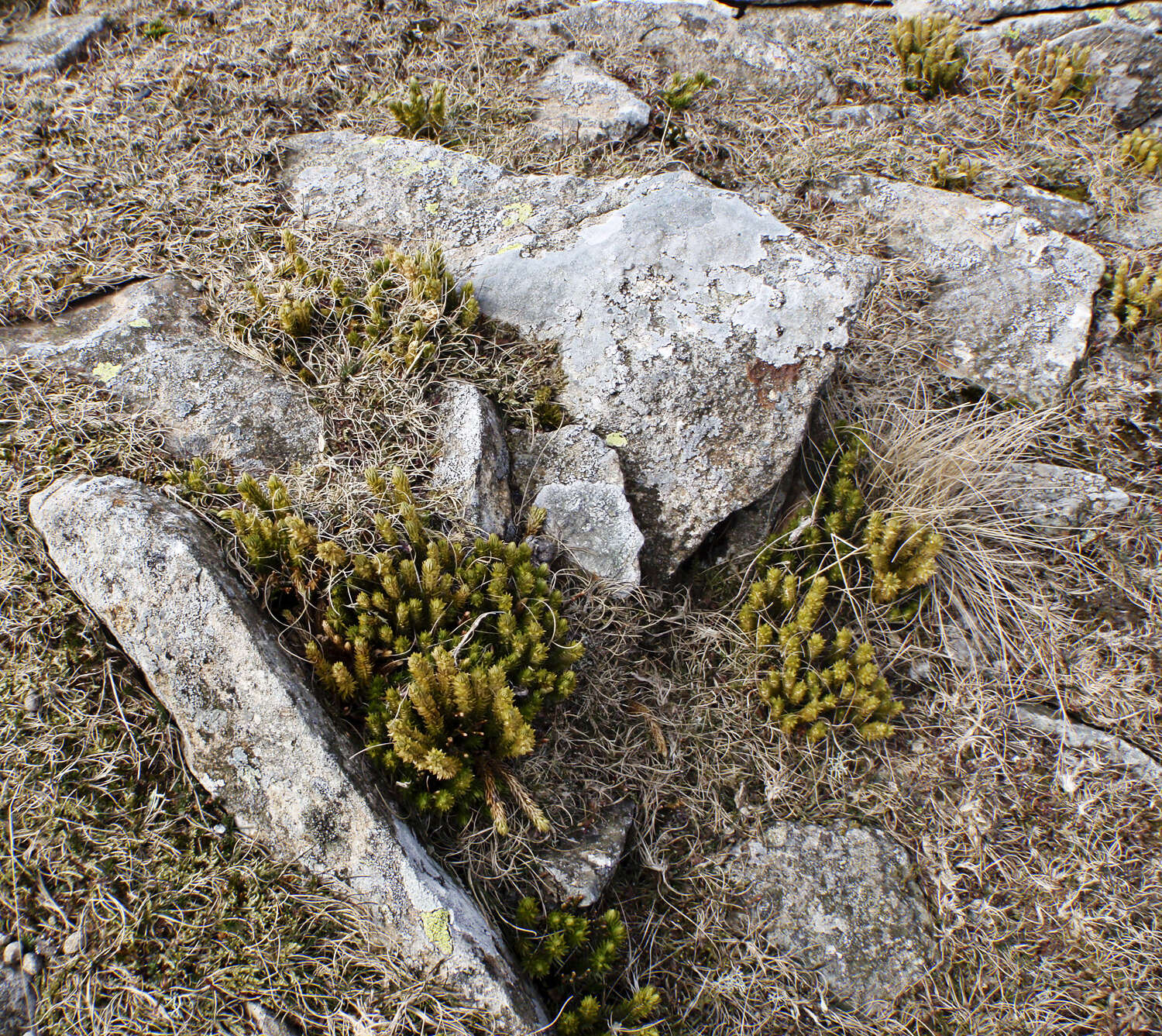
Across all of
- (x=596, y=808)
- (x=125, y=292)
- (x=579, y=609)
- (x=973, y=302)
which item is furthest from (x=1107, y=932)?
(x=125, y=292)

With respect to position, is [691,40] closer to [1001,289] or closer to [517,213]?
[517,213]

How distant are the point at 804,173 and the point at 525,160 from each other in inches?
84.7

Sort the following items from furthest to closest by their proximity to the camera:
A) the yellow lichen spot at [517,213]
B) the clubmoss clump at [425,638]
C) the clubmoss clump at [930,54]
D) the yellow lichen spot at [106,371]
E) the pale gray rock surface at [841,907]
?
1. the clubmoss clump at [930,54]
2. the yellow lichen spot at [517,213]
3. the yellow lichen spot at [106,371]
4. the pale gray rock surface at [841,907]
5. the clubmoss clump at [425,638]

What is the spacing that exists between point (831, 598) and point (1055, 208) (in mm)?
3815

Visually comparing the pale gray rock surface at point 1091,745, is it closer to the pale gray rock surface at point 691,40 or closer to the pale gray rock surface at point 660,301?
the pale gray rock surface at point 660,301

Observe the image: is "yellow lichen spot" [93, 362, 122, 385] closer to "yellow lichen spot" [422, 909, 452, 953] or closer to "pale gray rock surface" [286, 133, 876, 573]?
"pale gray rock surface" [286, 133, 876, 573]

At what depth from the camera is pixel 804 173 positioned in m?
5.61

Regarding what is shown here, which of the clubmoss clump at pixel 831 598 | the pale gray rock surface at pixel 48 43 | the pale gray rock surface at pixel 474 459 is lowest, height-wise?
the clubmoss clump at pixel 831 598

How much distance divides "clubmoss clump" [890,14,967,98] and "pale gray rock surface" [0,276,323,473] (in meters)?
6.00

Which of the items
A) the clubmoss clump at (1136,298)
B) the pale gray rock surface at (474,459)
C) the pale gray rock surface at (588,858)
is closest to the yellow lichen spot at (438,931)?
the pale gray rock surface at (588,858)

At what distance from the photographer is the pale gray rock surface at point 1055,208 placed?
5.46 meters

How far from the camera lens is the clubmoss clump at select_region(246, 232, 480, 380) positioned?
12.8ft

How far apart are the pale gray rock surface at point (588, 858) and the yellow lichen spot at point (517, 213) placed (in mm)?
3510

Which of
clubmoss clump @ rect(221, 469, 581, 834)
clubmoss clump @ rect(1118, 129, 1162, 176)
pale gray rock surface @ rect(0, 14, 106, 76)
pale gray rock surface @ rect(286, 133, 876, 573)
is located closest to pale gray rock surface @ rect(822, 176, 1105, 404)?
pale gray rock surface @ rect(286, 133, 876, 573)
